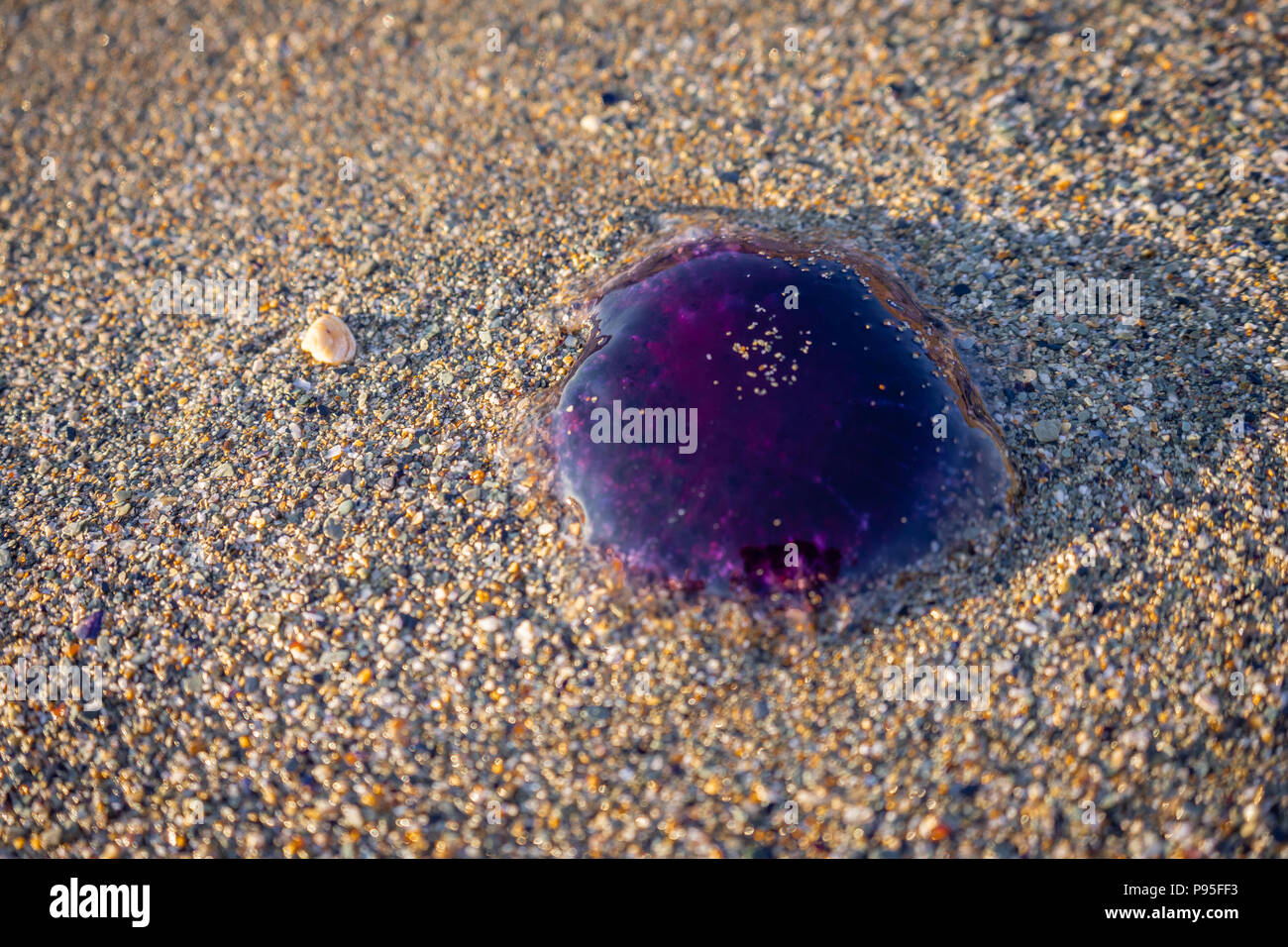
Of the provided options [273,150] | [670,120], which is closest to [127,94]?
[273,150]

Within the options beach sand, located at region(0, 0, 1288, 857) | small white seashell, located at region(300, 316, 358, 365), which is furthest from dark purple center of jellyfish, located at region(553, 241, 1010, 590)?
small white seashell, located at region(300, 316, 358, 365)

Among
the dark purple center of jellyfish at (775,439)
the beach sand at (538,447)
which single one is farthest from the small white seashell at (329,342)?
the dark purple center of jellyfish at (775,439)

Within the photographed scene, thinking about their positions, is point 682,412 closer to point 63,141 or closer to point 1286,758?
point 1286,758

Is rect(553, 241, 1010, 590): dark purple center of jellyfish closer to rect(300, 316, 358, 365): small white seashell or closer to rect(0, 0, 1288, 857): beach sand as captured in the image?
rect(0, 0, 1288, 857): beach sand

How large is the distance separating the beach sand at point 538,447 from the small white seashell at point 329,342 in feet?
0.34

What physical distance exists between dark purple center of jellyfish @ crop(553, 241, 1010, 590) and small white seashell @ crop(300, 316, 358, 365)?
1.24 m

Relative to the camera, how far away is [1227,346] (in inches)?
143

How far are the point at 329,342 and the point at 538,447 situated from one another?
131 cm

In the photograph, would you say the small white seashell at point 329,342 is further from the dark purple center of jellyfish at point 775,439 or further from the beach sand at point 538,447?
the dark purple center of jellyfish at point 775,439

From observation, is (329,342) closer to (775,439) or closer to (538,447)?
(538,447)

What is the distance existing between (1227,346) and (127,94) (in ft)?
21.5

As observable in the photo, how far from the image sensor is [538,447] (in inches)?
138

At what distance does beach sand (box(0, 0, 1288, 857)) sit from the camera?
9.69 feet

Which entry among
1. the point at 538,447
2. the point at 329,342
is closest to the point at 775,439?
the point at 538,447
